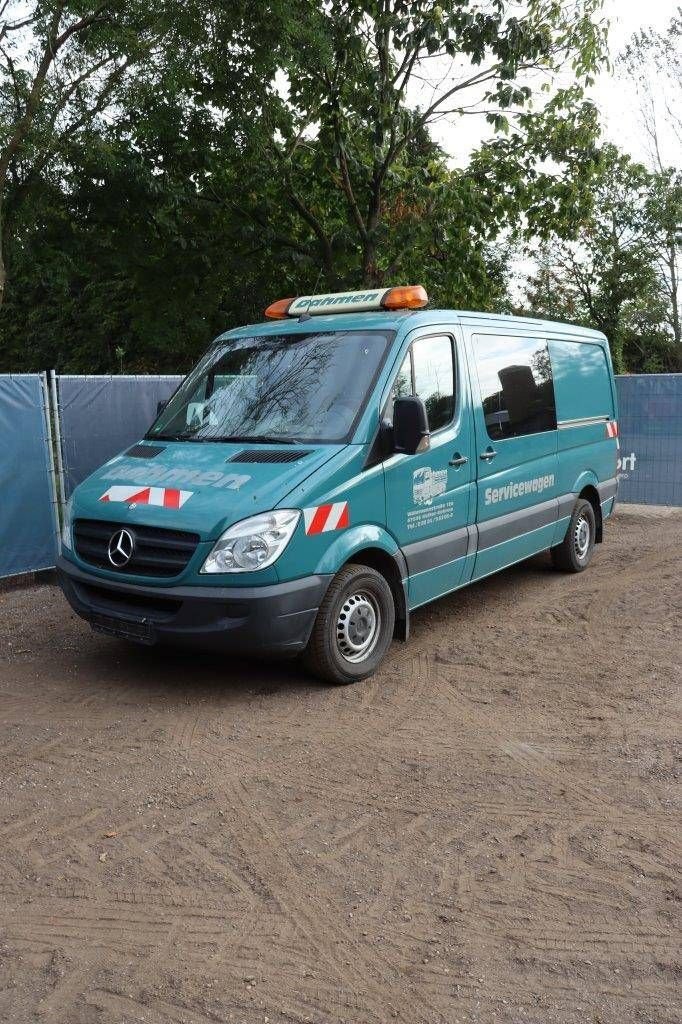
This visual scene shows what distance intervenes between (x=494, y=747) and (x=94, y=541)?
2659 millimetres

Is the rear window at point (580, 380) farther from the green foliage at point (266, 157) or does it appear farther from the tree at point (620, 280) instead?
the tree at point (620, 280)

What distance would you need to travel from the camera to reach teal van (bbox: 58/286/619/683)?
16.4 feet

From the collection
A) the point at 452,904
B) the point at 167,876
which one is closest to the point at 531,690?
the point at 452,904

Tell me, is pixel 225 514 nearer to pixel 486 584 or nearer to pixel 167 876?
pixel 167 876

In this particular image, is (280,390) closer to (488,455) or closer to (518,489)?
(488,455)

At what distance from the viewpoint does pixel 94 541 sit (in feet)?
18.1

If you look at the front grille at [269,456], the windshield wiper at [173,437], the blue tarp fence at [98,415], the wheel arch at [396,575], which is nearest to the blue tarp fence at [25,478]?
the blue tarp fence at [98,415]

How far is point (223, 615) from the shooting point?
4.96 meters

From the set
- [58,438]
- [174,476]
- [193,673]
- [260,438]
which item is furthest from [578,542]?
[58,438]

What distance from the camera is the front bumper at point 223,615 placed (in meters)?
4.93

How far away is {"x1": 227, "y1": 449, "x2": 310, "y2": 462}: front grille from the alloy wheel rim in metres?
0.90

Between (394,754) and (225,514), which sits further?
(225,514)

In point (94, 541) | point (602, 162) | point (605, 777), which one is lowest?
point (605, 777)

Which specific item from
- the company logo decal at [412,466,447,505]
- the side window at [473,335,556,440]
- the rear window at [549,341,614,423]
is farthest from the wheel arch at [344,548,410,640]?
the rear window at [549,341,614,423]
